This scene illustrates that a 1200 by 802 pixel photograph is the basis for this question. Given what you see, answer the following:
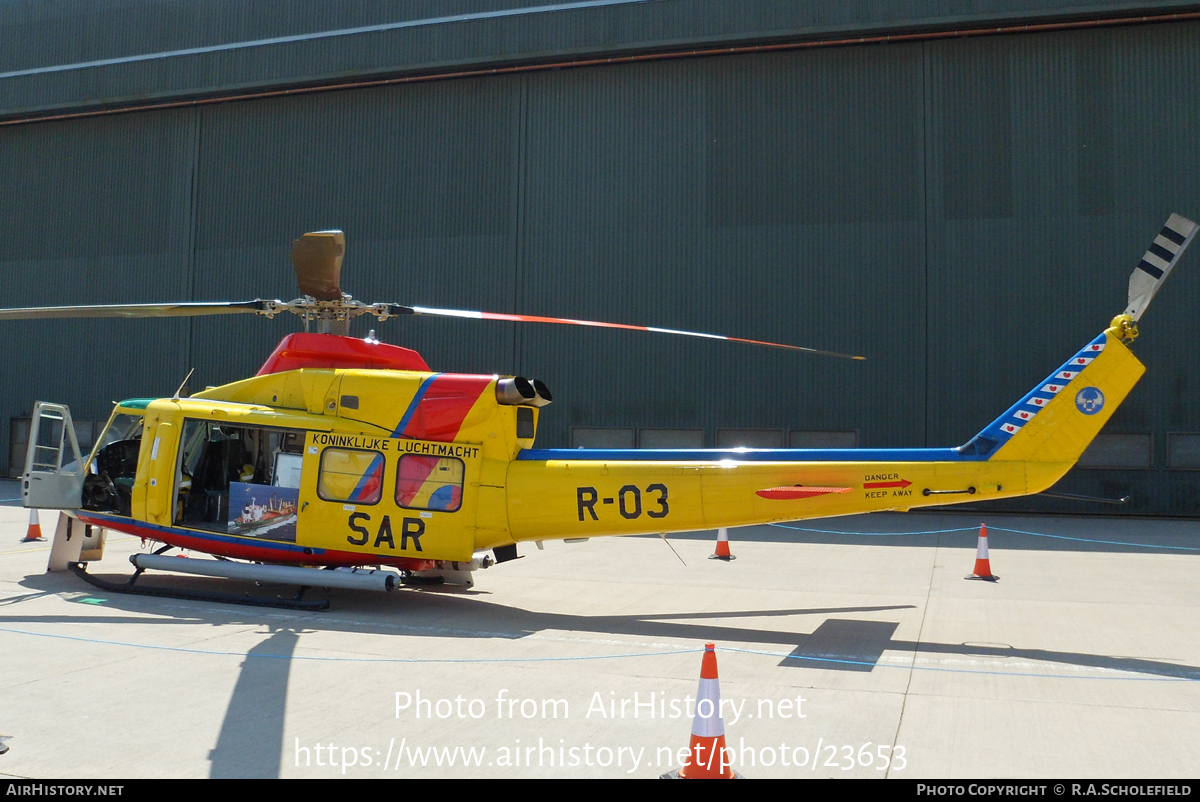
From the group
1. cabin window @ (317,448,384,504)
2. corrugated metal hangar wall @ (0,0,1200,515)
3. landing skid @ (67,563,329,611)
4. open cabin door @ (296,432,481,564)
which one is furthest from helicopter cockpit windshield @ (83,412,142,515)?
corrugated metal hangar wall @ (0,0,1200,515)

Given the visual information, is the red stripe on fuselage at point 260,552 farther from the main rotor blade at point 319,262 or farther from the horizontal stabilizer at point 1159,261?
the horizontal stabilizer at point 1159,261

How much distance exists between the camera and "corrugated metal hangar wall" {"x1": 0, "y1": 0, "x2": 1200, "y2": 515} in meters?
20.2

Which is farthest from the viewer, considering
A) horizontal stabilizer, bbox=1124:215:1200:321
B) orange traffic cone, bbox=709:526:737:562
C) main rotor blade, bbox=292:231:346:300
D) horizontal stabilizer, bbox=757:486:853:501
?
orange traffic cone, bbox=709:526:737:562

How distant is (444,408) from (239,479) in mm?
2631

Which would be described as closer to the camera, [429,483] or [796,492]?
[796,492]

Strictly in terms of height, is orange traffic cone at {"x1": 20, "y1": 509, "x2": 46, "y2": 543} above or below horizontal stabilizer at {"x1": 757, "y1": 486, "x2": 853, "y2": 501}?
below

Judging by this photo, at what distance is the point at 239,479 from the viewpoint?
10.0 metres

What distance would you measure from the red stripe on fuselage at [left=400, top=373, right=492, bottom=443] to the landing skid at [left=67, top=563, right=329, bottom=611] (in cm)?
204

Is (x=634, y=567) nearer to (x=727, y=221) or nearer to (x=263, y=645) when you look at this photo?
(x=263, y=645)

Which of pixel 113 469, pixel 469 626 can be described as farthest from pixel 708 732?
pixel 113 469

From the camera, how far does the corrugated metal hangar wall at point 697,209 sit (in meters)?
20.2

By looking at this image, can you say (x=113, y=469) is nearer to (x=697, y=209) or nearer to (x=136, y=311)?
(x=136, y=311)

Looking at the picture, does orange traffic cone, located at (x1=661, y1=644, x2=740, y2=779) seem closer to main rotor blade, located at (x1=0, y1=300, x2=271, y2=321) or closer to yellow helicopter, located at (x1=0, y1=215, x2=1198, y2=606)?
yellow helicopter, located at (x1=0, y1=215, x2=1198, y2=606)
